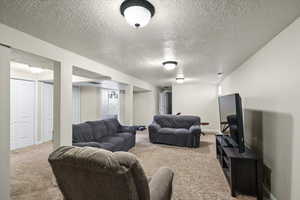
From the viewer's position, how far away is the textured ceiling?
4.59 ft

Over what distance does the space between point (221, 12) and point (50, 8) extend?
1.65 metres

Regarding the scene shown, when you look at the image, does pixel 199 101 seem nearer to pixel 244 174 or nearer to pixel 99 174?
pixel 244 174

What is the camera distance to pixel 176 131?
4.90 meters

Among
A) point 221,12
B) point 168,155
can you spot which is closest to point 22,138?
point 168,155

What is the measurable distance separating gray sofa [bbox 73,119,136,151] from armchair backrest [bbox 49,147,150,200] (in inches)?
67.8

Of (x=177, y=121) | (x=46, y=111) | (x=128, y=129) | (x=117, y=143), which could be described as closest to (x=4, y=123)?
(x=117, y=143)

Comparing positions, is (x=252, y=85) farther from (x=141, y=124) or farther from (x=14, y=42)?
(x=141, y=124)

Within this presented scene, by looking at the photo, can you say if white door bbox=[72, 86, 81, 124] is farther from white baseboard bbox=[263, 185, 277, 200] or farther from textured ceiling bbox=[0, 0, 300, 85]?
white baseboard bbox=[263, 185, 277, 200]

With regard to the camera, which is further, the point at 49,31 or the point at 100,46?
the point at 100,46

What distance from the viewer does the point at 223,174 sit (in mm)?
2879

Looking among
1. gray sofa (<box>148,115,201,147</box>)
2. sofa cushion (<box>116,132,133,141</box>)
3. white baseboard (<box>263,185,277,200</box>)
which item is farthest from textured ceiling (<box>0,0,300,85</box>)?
gray sofa (<box>148,115,201,147</box>)

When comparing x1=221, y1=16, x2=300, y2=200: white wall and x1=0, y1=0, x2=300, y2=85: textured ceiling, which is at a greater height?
x1=0, y1=0, x2=300, y2=85: textured ceiling

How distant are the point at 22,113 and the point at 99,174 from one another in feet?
16.3

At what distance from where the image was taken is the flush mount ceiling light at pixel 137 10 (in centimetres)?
132
